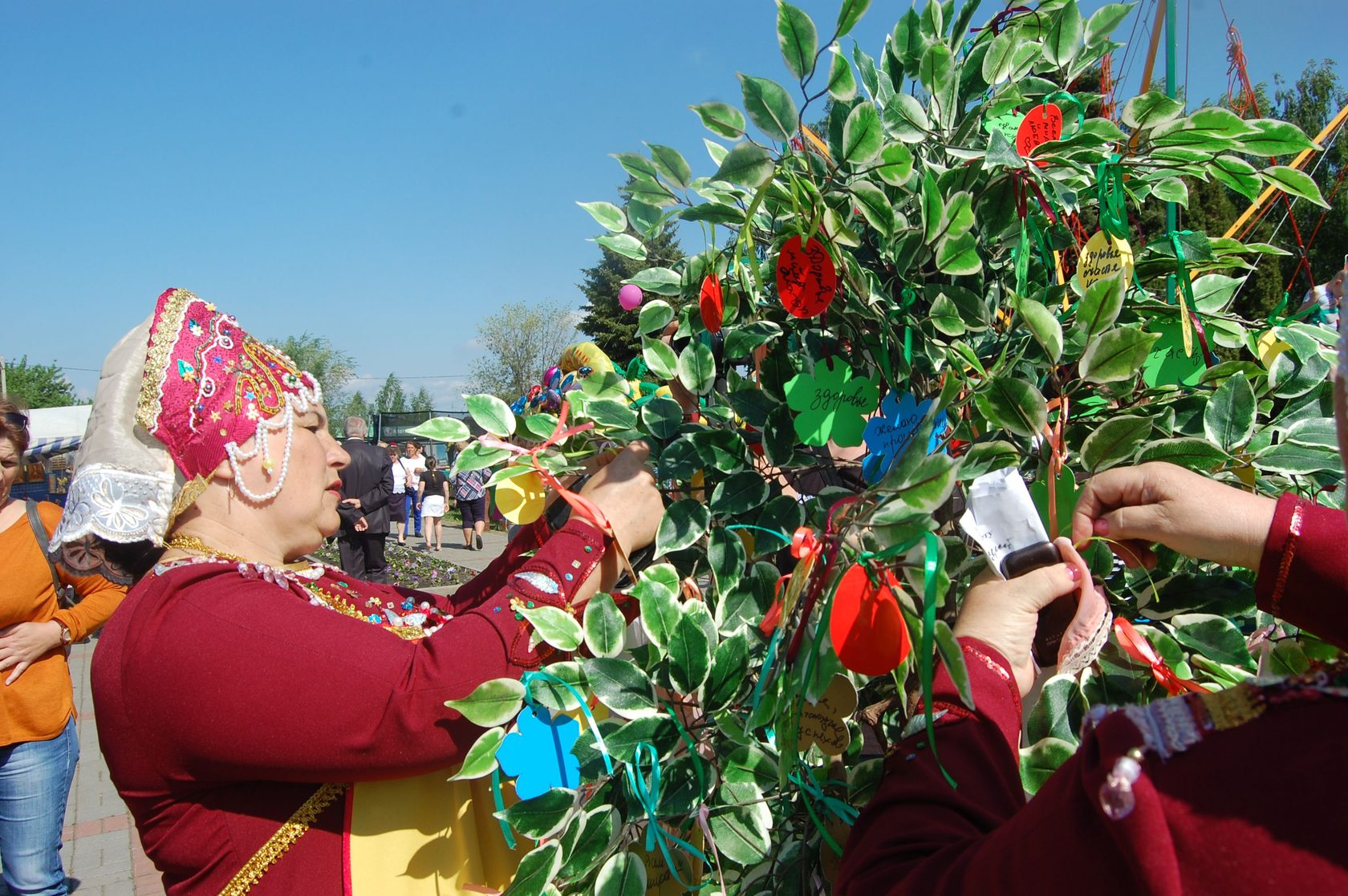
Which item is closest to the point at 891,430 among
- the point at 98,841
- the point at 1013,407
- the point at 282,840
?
the point at 1013,407

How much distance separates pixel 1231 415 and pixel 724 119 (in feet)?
2.26

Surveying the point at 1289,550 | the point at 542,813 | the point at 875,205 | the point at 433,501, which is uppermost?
the point at 875,205

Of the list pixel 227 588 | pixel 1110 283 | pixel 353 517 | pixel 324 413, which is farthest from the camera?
pixel 353 517

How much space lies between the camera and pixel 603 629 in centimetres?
100

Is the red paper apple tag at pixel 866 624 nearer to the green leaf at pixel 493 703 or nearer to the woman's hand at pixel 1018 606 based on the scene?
the woman's hand at pixel 1018 606

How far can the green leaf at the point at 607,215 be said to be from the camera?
1260 millimetres

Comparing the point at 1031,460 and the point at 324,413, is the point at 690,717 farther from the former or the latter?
the point at 324,413

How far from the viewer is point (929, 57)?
1.02 m

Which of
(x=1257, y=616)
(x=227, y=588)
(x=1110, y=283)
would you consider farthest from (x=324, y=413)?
(x=1257, y=616)

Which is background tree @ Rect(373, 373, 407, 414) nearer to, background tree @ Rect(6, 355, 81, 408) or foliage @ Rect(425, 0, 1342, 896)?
background tree @ Rect(6, 355, 81, 408)

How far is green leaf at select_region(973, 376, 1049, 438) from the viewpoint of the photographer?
860 millimetres

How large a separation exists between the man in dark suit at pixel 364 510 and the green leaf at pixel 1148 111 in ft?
22.5

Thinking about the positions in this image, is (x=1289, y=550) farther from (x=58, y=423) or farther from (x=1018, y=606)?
(x=58, y=423)

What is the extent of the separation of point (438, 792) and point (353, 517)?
255 inches
